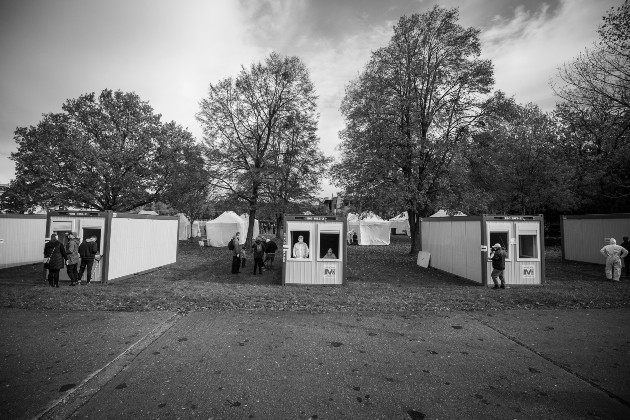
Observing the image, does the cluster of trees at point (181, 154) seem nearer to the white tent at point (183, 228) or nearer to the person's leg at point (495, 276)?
the white tent at point (183, 228)

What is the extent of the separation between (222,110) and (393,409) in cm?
2295

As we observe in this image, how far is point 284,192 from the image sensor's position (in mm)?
23297

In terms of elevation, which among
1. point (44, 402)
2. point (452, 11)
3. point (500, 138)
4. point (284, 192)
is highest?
point (452, 11)

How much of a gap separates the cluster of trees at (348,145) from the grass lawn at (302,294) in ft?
24.0

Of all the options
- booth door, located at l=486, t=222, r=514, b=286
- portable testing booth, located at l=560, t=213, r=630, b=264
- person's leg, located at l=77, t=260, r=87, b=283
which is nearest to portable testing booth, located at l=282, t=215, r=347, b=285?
booth door, located at l=486, t=222, r=514, b=286

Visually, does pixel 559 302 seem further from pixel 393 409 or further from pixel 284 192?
A: pixel 284 192

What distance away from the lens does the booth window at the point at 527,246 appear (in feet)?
38.3

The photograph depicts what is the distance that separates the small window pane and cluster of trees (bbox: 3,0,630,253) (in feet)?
21.6

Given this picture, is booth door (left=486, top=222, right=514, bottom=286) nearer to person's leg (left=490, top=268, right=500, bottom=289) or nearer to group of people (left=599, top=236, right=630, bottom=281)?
person's leg (left=490, top=268, right=500, bottom=289)

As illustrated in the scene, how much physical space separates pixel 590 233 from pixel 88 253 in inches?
974

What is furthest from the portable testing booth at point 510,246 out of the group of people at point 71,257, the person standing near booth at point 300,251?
the group of people at point 71,257

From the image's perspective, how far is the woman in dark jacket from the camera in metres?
10.3

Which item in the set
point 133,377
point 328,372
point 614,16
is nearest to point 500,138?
point 614,16

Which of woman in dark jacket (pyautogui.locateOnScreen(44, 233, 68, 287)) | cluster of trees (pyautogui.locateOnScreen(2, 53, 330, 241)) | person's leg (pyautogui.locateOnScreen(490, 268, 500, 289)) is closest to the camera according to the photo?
woman in dark jacket (pyautogui.locateOnScreen(44, 233, 68, 287))
